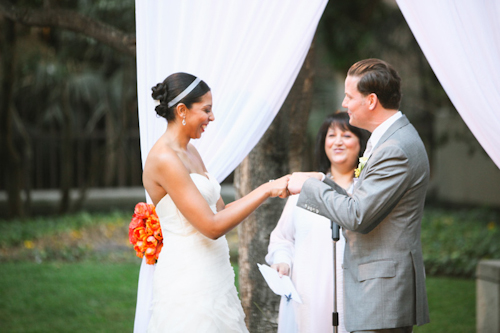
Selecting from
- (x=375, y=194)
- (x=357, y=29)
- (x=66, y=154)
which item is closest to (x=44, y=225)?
(x=66, y=154)

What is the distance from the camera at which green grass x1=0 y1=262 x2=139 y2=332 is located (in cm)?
553

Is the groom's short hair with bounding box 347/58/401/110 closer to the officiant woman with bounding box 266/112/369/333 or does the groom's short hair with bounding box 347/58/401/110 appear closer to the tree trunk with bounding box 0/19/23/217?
the officiant woman with bounding box 266/112/369/333

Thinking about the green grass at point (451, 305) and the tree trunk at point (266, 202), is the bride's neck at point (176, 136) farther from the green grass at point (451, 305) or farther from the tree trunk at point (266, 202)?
the green grass at point (451, 305)

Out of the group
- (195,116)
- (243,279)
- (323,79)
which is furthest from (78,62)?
(195,116)

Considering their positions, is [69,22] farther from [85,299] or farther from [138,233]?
[85,299]

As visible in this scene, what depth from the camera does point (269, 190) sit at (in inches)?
109

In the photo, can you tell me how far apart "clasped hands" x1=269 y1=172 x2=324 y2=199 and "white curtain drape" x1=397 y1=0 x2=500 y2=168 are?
0.88m

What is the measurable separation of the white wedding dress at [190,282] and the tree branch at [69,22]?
203cm

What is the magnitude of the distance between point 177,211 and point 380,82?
1.16m

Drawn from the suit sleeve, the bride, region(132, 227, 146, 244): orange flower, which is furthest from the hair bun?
the suit sleeve

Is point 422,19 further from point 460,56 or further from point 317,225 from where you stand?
point 317,225

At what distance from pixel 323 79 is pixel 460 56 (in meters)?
8.74

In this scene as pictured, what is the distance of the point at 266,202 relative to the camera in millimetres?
4258

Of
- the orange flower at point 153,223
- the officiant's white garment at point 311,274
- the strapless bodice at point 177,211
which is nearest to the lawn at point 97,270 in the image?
the officiant's white garment at point 311,274
